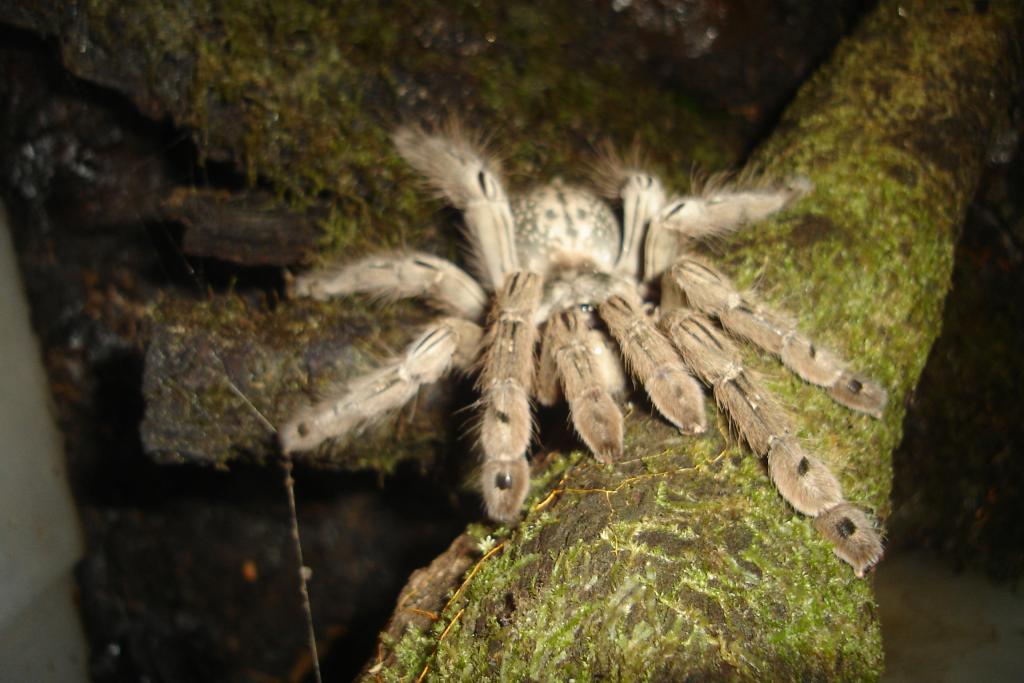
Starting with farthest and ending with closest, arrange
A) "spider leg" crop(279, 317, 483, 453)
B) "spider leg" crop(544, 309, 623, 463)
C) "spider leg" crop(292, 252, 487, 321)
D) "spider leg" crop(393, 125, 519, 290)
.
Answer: "spider leg" crop(393, 125, 519, 290) < "spider leg" crop(292, 252, 487, 321) < "spider leg" crop(279, 317, 483, 453) < "spider leg" crop(544, 309, 623, 463)

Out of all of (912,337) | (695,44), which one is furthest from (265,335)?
(695,44)

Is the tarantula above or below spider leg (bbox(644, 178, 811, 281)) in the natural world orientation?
below

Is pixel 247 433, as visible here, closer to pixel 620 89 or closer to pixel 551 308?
pixel 551 308

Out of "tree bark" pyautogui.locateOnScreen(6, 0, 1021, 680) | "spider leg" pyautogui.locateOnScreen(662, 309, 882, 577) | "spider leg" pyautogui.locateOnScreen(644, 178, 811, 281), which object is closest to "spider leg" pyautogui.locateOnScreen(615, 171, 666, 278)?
"spider leg" pyautogui.locateOnScreen(644, 178, 811, 281)

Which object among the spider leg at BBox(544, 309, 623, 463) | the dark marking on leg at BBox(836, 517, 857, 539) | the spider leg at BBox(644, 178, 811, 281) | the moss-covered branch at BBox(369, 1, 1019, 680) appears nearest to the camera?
the moss-covered branch at BBox(369, 1, 1019, 680)

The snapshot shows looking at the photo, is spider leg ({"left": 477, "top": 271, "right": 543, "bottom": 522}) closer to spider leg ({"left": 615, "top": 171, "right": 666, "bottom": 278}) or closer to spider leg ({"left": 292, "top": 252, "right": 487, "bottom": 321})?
spider leg ({"left": 292, "top": 252, "right": 487, "bottom": 321})

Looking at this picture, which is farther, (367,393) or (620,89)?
(620,89)

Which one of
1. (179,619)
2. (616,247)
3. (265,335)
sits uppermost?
(616,247)
